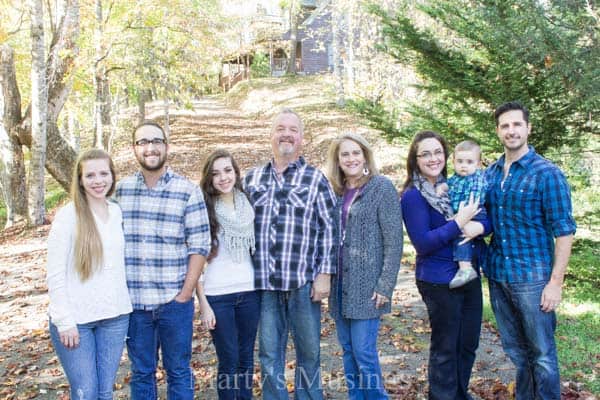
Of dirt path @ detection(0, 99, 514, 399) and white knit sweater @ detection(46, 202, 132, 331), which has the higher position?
white knit sweater @ detection(46, 202, 132, 331)

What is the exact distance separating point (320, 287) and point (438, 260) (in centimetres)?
86

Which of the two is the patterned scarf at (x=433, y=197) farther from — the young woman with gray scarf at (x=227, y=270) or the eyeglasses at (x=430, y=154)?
the young woman with gray scarf at (x=227, y=270)

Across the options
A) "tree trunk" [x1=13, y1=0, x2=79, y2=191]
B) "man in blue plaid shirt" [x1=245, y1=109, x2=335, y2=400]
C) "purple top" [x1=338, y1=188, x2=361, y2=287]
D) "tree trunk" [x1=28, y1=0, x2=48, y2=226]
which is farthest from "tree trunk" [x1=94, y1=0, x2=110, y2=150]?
"purple top" [x1=338, y1=188, x2=361, y2=287]

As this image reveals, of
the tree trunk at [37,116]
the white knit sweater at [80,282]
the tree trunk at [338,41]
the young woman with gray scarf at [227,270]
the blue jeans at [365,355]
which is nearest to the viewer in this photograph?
the white knit sweater at [80,282]

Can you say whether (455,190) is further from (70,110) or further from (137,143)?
(70,110)

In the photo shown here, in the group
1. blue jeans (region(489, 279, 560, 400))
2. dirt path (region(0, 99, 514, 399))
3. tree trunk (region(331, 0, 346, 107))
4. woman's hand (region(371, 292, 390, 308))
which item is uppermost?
tree trunk (region(331, 0, 346, 107))

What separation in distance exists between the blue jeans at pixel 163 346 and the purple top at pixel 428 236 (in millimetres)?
1645

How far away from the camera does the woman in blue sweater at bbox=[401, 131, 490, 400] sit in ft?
11.9

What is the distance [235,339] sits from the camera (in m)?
3.71

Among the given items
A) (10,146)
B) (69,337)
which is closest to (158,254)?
(69,337)

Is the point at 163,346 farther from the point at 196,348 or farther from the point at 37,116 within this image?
the point at 37,116

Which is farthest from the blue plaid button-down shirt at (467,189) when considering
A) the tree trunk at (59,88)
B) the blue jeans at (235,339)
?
the tree trunk at (59,88)

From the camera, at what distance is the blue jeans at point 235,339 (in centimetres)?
365

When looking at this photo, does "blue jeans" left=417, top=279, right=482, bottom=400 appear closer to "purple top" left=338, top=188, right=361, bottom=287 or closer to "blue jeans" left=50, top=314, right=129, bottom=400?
"purple top" left=338, top=188, right=361, bottom=287
